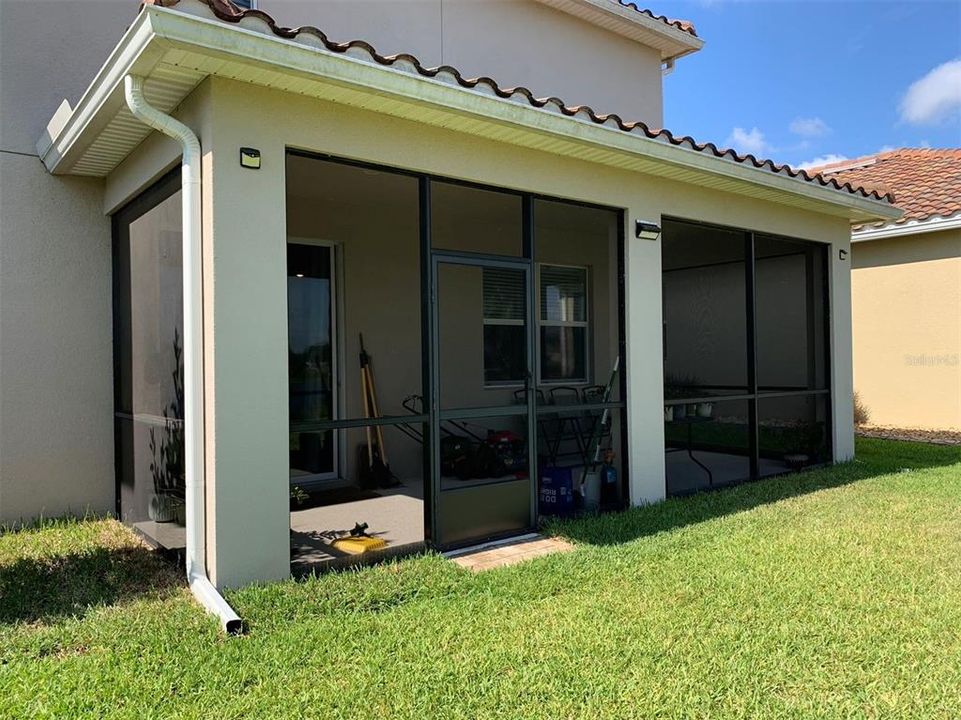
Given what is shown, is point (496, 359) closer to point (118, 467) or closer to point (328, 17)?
point (118, 467)

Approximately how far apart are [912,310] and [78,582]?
1162cm

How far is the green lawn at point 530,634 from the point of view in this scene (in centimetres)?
271

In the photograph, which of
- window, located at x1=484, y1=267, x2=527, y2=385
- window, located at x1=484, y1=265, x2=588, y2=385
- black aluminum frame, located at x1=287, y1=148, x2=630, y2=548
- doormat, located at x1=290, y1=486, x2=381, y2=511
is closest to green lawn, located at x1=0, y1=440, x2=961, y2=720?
black aluminum frame, located at x1=287, y1=148, x2=630, y2=548

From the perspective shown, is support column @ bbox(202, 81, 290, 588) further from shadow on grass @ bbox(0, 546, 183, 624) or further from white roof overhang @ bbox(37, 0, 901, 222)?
shadow on grass @ bbox(0, 546, 183, 624)

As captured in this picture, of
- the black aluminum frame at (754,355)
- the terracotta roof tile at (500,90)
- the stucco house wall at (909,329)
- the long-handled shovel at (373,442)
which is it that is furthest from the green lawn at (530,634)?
the stucco house wall at (909,329)

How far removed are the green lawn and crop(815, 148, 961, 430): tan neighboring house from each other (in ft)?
22.6

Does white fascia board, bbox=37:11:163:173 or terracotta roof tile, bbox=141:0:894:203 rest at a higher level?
terracotta roof tile, bbox=141:0:894:203

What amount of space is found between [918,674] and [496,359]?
136 inches

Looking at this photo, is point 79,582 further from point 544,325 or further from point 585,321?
point 585,321

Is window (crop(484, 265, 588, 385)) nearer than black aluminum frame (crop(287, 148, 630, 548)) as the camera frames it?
No

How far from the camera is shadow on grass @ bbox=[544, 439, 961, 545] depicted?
16.7 feet

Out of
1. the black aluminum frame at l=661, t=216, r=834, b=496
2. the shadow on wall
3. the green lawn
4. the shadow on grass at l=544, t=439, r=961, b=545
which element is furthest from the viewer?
the black aluminum frame at l=661, t=216, r=834, b=496

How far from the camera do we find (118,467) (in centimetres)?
577

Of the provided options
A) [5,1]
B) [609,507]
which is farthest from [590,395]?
[5,1]
